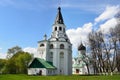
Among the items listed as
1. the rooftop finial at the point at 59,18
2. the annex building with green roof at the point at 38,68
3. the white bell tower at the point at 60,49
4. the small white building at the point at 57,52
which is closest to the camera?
the annex building with green roof at the point at 38,68

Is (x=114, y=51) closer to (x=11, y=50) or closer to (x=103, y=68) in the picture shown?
(x=103, y=68)

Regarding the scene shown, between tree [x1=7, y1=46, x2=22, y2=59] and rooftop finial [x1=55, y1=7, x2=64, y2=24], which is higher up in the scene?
rooftop finial [x1=55, y1=7, x2=64, y2=24]

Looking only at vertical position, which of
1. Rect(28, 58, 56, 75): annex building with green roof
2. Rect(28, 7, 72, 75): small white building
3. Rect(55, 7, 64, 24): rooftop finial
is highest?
Rect(55, 7, 64, 24): rooftop finial

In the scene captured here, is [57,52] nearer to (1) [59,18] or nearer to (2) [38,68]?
(2) [38,68]

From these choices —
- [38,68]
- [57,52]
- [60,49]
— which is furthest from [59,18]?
[38,68]

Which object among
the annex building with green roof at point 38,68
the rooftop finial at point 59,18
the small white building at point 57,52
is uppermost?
the rooftop finial at point 59,18

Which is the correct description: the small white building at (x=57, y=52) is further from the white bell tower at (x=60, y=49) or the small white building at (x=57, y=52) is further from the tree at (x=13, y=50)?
the tree at (x=13, y=50)

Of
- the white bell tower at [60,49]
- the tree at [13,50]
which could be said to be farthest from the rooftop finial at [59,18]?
the tree at [13,50]

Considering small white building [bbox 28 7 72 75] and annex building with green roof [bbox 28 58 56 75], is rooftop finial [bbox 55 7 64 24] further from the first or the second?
annex building with green roof [bbox 28 58 56 75]

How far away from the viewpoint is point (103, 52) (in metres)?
56.6

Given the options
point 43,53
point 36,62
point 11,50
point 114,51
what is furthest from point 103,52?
point 11,50

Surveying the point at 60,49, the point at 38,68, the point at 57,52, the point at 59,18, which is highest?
the point at 59,18

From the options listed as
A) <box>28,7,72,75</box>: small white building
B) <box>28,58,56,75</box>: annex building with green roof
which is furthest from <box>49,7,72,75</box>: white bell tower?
<box>28,58,56,75</box>: annex building with green roof

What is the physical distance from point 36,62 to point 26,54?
1001 cm
